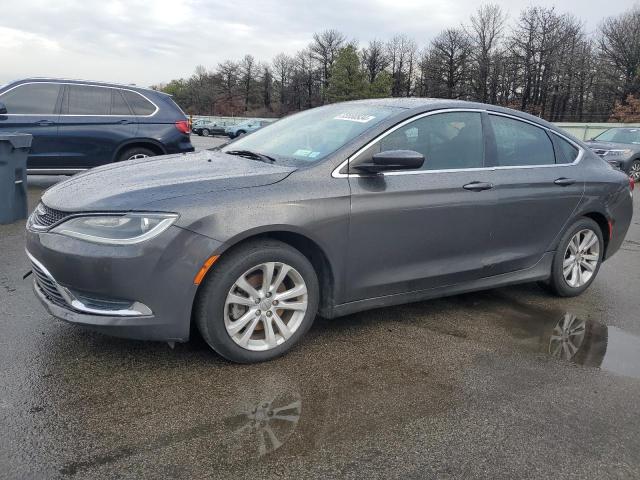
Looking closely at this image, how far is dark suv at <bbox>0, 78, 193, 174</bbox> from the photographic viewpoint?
8.39m

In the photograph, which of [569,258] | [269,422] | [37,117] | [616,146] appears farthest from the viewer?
Result: [616,146]

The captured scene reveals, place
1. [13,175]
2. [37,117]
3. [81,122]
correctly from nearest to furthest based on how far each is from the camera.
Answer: [13,175] → [37,117] → [81,122]

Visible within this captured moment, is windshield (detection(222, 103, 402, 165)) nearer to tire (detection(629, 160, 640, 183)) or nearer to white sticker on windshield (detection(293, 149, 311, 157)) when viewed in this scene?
white sticker on windshield (detection(293, 149, 311, 157))

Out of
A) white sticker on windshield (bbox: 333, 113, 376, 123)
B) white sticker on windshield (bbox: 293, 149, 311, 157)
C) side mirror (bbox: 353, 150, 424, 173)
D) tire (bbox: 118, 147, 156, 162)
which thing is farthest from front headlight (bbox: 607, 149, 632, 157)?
white sticker on windshield (bbox: 293, 149, 311, 157)

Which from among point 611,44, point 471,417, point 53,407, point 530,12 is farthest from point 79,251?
point 530,12

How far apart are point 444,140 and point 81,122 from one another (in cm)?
651

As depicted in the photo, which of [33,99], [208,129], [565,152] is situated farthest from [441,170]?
[208,129]

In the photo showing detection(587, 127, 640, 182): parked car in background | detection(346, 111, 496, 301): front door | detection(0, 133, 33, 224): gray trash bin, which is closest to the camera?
detection(346, 111, 496, 301): front door

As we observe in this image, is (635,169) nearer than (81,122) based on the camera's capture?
No

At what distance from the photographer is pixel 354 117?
157 inches

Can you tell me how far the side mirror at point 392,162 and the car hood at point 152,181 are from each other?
0.49m

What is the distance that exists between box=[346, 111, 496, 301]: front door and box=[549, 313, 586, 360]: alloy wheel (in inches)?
26.5

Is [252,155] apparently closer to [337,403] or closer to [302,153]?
[302,153]

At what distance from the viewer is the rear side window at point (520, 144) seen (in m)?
4.30
